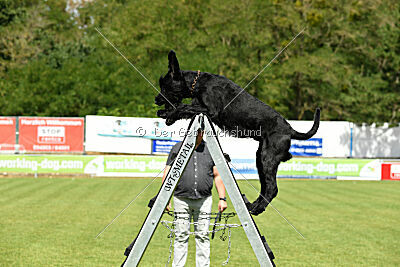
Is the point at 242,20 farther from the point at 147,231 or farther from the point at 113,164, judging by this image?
the point at 147,231

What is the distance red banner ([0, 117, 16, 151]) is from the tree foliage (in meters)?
9.49

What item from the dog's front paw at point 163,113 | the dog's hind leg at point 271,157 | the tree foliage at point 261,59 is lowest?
the dog's hind leg at point 271,157

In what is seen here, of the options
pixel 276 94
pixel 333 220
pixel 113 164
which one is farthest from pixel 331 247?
pixel 276 94

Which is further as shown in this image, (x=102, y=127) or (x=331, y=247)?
(x=102, y=127)

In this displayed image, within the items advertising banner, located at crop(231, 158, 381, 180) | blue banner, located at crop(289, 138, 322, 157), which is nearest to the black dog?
advertising banner, located at crop(231, 158, 381, 180)

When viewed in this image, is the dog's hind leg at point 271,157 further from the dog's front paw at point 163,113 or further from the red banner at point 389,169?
the red banner at point 389,169

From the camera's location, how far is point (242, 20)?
1660 inches

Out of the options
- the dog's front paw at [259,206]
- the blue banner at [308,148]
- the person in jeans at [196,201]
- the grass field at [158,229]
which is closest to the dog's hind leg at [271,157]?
the dog's front paw at [259,206]

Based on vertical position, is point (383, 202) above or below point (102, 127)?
below

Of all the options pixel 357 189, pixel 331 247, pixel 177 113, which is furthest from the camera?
pixel 357 189

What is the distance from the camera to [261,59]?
42.7m

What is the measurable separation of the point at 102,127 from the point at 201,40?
17965 mm

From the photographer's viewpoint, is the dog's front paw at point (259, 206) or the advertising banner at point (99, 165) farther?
the advertising banner at point (99, 165)

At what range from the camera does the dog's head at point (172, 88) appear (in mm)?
4535
